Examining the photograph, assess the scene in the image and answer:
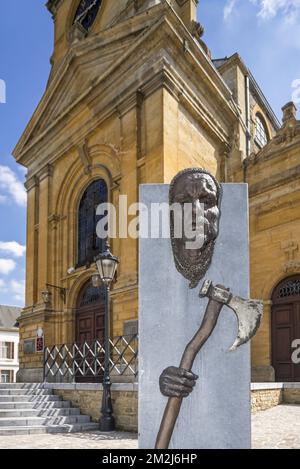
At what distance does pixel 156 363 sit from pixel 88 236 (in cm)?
1422

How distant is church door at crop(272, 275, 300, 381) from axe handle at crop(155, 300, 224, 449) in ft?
39.6

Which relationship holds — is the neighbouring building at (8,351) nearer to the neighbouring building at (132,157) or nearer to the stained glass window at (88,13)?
the neighbouring building at (132,157)

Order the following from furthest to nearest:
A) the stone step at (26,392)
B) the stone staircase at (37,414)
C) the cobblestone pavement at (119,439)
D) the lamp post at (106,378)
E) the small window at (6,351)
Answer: the small window at (6,351) < the stone step at (26,392) < the stone staircase at (37,414) < the lamp post at (106,378) < the cobblestone pavement at (119,439)

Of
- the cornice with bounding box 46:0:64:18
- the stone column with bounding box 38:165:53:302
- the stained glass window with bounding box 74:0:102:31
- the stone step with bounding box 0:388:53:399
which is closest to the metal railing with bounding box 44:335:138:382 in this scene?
the stone step with bounding box 0:388:53:399

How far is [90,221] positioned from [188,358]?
570 inches

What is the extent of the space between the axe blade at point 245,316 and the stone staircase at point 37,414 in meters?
7.38

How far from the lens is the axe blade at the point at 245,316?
3.64 m

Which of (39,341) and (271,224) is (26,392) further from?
(271,224)

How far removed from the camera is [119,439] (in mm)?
8500

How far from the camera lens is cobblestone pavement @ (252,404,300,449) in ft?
25.3

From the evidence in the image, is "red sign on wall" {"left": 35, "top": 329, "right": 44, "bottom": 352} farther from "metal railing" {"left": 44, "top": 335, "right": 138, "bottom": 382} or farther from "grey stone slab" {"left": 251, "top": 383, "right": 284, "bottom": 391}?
"grey stone slab" {"left": 251, "top": 383, "right": 284, "bottom": 391}

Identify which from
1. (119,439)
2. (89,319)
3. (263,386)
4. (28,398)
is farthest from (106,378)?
(89,319)

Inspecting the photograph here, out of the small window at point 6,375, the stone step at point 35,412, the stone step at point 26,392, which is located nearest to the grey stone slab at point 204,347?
the stone step at point 35,412
